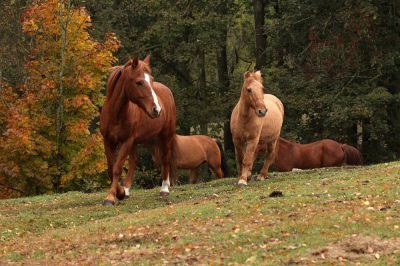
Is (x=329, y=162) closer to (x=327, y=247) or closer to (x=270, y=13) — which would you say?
(x=270, y=13)

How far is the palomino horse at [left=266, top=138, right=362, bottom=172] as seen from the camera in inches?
990

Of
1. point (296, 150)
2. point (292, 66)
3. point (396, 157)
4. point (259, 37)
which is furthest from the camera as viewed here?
point (259, 37)

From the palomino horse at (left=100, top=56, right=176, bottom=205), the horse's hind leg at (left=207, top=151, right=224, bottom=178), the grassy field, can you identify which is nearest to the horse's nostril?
the palomino horse at (left=100, top=56, right=176, bottom=205)

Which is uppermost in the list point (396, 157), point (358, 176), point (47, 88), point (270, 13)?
point (270, 13)

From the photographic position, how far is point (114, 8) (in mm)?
35781

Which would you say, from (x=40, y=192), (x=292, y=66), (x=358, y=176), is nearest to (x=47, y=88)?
(x=40, y=192)

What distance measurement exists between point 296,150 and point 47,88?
864 centimetres

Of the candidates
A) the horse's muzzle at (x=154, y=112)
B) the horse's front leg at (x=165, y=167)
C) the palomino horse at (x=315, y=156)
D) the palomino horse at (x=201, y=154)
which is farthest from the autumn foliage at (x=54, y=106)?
the horse's muzzle at (x=154, y=112)

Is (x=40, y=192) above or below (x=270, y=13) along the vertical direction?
below

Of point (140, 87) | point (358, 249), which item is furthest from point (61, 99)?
point (358, 249)

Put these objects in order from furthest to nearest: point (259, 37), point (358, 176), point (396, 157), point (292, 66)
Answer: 1. point (259, 37)
2. point (292, 66)
3. point (396, 157)
4. point (358, 176)

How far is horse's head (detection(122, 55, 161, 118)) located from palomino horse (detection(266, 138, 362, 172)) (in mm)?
12319

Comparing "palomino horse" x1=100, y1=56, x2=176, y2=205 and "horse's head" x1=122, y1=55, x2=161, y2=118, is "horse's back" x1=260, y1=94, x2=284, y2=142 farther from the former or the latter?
"horse's head" x1=122, y1=55, x2=161, y2=118

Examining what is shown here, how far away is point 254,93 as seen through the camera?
49.5 ft
